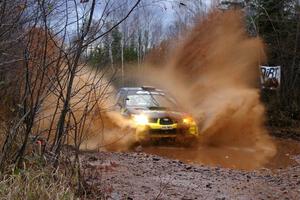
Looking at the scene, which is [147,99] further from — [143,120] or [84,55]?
[84,55]

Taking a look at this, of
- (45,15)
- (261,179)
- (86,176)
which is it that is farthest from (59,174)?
(261,179)

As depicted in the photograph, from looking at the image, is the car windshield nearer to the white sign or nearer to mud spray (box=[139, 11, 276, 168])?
mud spray (box=[139, 11, 276, 168])

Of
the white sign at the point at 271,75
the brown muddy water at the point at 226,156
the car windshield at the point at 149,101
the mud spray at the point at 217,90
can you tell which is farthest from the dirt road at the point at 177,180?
the white sign at the point at 271,75

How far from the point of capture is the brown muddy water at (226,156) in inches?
469

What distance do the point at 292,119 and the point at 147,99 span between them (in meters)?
12.3

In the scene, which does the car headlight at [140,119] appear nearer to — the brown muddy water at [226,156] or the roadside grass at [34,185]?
the brown muddy water at [226,156]

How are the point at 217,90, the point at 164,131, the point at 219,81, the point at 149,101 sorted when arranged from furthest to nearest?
1. the point at 219,81
2. the point at 217,90
3. the point at 149,101
4. the point at 164,131

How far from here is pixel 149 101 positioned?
15320 millimetres

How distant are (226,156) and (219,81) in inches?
272

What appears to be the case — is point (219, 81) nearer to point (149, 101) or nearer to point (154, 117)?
point (149, 101)

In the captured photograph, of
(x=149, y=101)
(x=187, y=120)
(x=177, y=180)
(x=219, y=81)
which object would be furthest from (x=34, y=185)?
(x=219, y=81)

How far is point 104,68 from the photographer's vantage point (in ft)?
21.5

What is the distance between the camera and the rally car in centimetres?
1402

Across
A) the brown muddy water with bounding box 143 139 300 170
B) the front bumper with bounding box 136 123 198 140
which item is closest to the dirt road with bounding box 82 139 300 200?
the brown muddy water with bounding box 143 139 300 170
